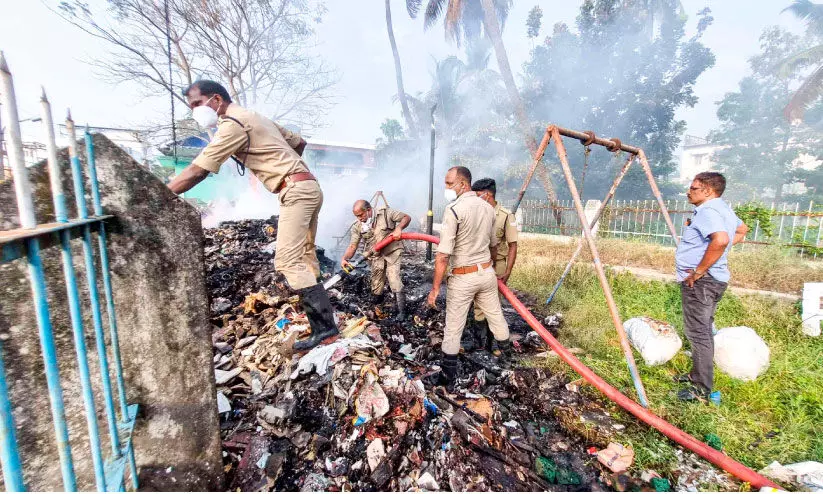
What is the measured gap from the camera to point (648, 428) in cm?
274

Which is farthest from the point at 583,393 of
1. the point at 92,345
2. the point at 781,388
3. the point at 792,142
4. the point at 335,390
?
the point at 792,142

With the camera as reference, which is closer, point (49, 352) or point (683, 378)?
point (49, 352)

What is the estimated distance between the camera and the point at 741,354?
10.8 ft

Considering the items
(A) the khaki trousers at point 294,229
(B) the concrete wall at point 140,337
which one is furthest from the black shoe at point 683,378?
(B) the concrete wall at point 140,337

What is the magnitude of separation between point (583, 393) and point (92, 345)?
3680 millimetres

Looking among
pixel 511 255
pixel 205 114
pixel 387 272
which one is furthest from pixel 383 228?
pixel 205 114

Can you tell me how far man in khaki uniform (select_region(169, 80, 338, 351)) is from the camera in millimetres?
2666

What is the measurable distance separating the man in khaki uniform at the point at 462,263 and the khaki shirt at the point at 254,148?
150cm

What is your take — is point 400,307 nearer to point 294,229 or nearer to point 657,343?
point 294,229

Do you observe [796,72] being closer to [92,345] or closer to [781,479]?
[781,479]

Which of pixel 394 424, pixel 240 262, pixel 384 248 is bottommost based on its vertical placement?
pixel 394 424

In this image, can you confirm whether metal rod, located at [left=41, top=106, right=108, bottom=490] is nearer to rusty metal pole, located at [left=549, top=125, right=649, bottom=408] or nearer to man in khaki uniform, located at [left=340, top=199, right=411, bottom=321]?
rusty metal pole, located at [left=549, top=125, right=649, bottom=408]

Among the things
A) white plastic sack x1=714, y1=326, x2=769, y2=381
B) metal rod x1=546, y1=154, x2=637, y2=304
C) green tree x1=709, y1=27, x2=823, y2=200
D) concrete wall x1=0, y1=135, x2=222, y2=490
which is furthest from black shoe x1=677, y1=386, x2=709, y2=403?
green tree x1=709, y1=27, x2=823, y2=200

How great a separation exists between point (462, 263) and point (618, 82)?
2236 centimetres
